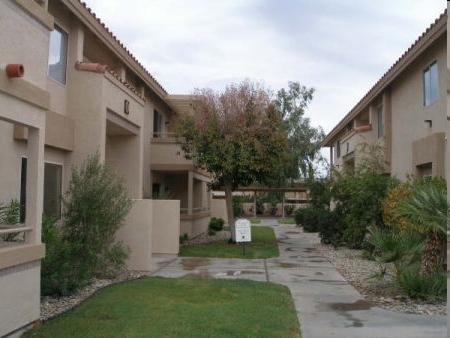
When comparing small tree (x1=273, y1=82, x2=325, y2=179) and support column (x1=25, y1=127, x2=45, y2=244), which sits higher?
small tree (x1=273, y1=82, x2=325, y2=179)

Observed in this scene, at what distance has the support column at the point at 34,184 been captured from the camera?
770 cm

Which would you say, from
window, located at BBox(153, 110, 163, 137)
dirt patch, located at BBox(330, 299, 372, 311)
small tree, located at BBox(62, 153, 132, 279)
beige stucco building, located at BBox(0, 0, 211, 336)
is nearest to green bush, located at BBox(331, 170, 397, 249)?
beige stucco building, located at BBox(0, 0, 211, 336)

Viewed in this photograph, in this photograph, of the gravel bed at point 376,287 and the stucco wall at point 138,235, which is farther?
the stucco wall at point 138,235

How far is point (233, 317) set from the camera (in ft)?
26.8

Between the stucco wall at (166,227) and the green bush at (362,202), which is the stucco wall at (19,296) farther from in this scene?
the green bush at (362,202)

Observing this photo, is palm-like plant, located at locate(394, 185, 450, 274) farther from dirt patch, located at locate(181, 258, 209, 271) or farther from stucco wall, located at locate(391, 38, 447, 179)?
dirt patch, located at locate(181, 258, 209, 271)

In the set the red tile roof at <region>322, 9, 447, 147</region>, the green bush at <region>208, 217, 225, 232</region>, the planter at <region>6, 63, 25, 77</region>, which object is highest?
the red tile roof at <region>322, 9, 447, 147</region>

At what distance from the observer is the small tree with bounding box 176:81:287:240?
778 inches

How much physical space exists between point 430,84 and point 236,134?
665 centimetres

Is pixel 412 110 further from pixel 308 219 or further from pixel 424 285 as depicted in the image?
pixel 308 219

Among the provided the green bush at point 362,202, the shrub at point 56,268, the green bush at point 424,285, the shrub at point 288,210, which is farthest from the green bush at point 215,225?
the shrub at point 288,210

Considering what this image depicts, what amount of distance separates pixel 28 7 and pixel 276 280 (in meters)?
7.72

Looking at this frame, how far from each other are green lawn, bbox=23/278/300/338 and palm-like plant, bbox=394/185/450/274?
2612 mm

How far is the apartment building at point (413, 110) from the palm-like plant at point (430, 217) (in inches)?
168
